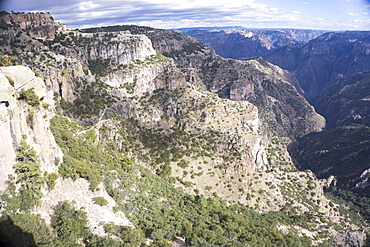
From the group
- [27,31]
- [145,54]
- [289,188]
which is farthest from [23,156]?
[145,54]

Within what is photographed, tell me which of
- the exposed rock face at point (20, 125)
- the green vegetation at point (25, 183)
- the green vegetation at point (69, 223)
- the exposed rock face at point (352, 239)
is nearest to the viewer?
the green vegetation at point (25, 183)

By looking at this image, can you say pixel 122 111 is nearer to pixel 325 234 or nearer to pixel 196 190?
pixel 196 190

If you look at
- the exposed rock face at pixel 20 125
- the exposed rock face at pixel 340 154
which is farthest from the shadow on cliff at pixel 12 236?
the exposed rock face at pixel 340 154

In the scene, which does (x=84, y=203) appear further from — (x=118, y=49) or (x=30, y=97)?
(x=118, y=49)

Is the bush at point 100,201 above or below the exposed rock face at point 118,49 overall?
below

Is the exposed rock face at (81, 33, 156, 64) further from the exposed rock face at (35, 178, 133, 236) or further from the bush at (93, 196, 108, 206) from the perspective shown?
the bush at (93, 196, 108, 206)

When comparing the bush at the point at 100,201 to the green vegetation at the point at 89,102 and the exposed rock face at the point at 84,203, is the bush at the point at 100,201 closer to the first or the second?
the exposed rock face at the point at 84,203

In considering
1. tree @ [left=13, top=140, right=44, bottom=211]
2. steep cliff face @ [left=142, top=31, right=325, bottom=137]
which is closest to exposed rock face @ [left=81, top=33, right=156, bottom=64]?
steep cliff face @ [left=142, top=31, right=325, bottom=137]
